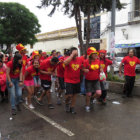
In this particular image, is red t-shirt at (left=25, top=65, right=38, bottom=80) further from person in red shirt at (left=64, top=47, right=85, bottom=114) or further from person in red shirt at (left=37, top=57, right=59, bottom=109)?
person in red shirt at (left=64, top=47, right=85, bottom=114)

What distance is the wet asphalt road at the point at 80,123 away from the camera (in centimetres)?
346

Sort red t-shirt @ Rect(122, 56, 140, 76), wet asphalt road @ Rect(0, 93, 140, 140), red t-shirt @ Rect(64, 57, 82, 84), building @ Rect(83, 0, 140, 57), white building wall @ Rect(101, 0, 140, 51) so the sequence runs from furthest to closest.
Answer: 1. white building wall @ Rect(101, 0, 140, 51)
2. building @ Rect(83, 0, 140, 57)
3. red t-shirt @ Rect(122, 56, 140, 76)
4. red t-shirt @ Rect(64, 57, 82, 84)
5. wet asphalt road @ Rect(0, 93, 140, 140)

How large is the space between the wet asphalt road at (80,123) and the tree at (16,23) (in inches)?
584

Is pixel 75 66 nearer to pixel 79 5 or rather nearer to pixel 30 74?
pixel 30 74

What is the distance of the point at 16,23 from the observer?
19.1 meters

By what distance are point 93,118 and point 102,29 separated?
59.3 feet

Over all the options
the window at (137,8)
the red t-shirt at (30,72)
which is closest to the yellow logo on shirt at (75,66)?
the red t-shirt at (30,72)

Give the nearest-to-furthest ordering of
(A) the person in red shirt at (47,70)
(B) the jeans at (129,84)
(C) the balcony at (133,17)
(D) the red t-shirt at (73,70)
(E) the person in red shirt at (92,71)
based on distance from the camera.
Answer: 1. (D) the red t-shirt at (73,70)
2. (E) the person in red shirt at (92,71)
3. (A) the person in red shirt at (47,70)
4. (B) the jeans at (129,84)
5. (C) the balcony at (133,17)

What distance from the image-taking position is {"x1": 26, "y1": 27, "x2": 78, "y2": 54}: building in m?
23.5

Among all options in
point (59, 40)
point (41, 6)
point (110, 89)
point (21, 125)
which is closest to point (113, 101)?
point (110, 89)

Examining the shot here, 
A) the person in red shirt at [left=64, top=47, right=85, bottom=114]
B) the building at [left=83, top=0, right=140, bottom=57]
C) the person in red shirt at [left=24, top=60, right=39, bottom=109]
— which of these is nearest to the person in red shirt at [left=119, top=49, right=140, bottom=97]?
→ the person in red shirt at [left=64, top=47, right=85, bottom=114]

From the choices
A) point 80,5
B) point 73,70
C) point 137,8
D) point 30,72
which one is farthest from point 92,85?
point 137,8

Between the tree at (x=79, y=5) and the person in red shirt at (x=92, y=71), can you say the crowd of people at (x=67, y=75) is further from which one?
the tree at (x=79, y=5)

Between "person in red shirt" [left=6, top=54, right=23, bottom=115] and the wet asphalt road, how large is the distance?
1.59ft
